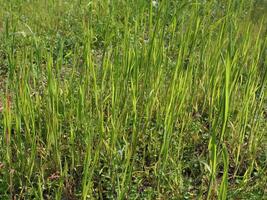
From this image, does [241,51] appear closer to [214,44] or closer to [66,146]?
[214,44]

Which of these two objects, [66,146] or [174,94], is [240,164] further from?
[66,146]

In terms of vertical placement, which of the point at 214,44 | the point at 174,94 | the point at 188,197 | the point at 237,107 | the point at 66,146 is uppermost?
the point at 214,44

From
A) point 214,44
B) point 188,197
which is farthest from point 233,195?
point 214,44

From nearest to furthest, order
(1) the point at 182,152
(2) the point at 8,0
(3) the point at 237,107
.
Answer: (1) the point at 182,152 < (3) the point at 237,107 < (2) the point at 8,0

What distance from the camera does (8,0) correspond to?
3.46 metres

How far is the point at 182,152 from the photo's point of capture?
170 centimetres

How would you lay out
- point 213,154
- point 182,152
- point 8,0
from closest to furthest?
1. point 213,154
2. point 182,152
3. point 8,0

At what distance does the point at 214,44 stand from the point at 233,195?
2.57ft

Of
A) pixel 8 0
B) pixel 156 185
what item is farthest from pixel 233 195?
pixel 8 0

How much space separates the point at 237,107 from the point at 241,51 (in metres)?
0.29

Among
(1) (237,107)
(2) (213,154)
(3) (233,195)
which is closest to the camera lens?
(2) (213,154)

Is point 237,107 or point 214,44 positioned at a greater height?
point 214,44

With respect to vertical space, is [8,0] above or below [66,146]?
above

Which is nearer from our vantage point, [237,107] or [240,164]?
[240,164]
